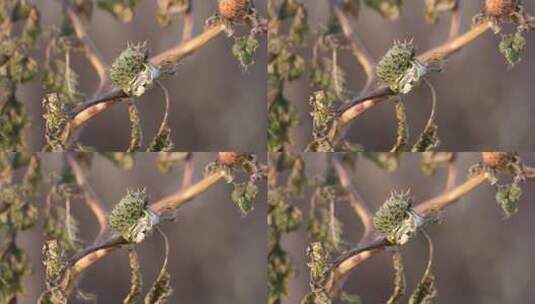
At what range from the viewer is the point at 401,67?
229 centimetres

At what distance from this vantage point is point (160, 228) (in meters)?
2.33

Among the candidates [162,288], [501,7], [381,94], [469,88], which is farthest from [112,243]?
[501,7]

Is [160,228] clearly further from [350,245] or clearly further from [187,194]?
[350,245]

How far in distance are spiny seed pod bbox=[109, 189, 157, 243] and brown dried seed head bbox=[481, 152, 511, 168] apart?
107cm

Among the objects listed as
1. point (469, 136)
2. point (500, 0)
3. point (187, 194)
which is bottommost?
point (187, 194)

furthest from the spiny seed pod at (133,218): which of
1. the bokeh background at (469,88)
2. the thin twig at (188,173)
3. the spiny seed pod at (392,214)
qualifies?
the bokeh background at (469,88)

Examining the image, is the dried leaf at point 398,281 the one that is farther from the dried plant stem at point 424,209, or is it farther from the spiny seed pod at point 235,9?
the spiny seed pod at point 235,9

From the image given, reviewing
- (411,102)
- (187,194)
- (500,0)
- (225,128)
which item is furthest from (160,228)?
(500,0)

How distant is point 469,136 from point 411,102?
0.70ft

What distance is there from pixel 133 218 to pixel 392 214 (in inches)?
32.6

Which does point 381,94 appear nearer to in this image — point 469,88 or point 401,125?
point 401,125

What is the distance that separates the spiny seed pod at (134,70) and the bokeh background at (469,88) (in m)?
0.54

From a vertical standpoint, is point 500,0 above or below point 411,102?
above

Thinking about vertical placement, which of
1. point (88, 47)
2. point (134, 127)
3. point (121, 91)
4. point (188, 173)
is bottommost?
point (188, 173)
